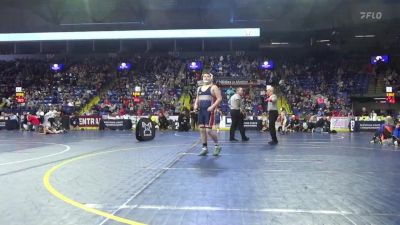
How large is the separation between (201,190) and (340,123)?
2028cm

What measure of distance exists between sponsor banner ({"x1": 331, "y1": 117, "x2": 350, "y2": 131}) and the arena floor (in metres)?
15.5

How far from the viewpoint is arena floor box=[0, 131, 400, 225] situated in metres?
4.40

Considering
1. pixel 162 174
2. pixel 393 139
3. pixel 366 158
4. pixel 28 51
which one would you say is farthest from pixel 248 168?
pixel 28 51

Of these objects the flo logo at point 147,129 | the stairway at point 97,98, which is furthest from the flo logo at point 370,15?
the stairway at point 97,98

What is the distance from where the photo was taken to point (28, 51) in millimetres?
40719

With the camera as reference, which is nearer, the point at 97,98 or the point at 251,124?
the point at 251,124

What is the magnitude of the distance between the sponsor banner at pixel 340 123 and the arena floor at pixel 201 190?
1550cm

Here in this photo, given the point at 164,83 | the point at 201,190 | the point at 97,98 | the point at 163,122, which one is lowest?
the point at 201,190

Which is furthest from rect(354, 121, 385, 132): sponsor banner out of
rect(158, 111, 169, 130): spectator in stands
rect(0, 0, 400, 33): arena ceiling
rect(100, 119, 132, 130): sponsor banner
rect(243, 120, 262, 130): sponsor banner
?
rect(100, 119, 132, 130): sponsor banner

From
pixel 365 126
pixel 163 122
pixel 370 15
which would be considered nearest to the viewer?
pixel 365 126

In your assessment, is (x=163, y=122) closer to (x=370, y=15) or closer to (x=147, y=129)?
(x=147, y=129)

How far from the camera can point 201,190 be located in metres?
5.66

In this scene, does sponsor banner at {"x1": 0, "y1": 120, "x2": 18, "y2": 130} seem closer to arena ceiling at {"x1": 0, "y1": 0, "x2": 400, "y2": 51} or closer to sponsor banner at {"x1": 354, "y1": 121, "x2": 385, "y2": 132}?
arena ceiling at {"x1": 0, "y1": 0, "x2": 400, "y2": 51}

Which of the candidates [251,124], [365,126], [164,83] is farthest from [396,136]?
[164,83]
